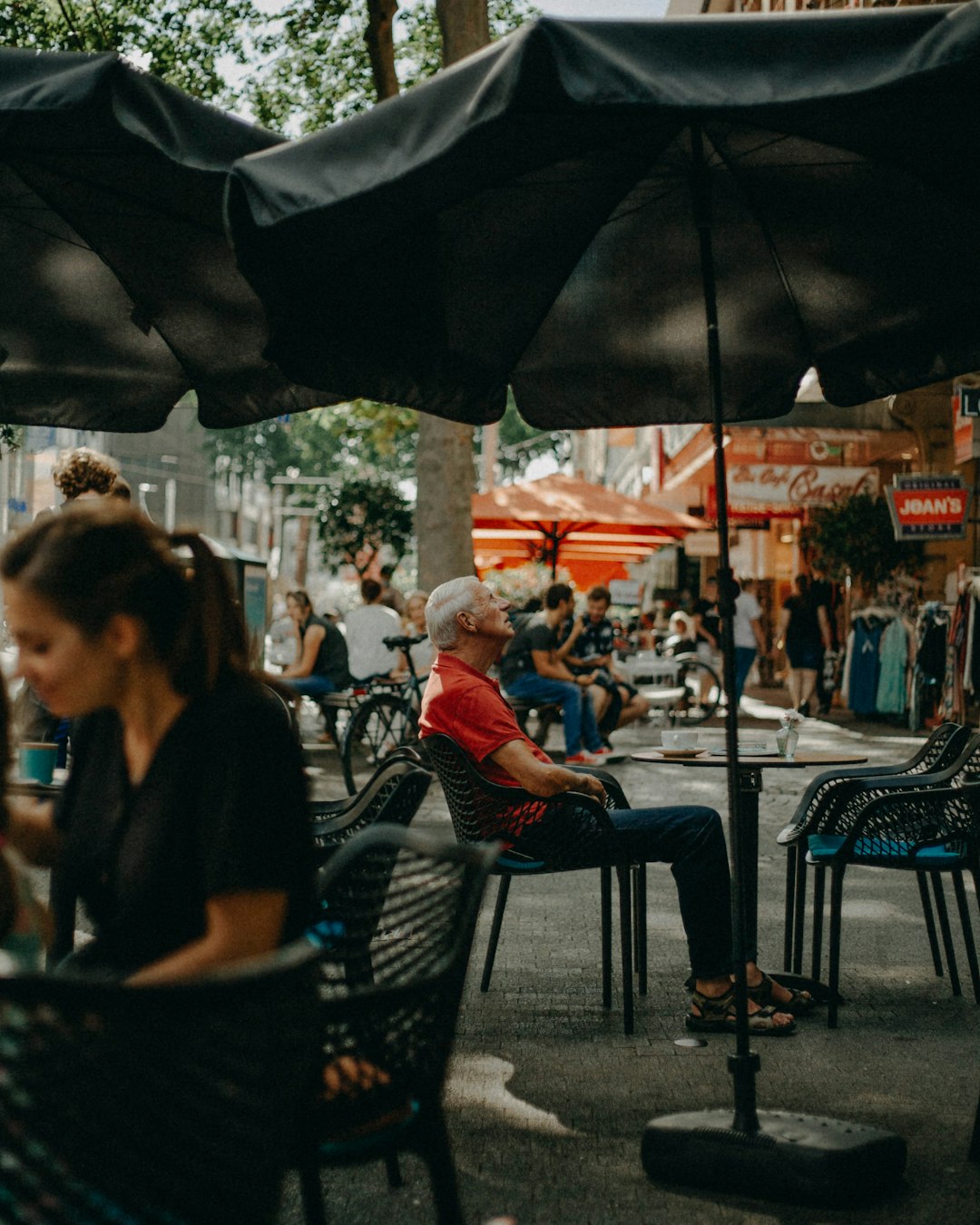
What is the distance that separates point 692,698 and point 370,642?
8.64m

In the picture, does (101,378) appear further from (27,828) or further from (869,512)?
(869,512)

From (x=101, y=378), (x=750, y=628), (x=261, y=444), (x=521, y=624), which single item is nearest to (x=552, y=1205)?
(x=101, y=378)

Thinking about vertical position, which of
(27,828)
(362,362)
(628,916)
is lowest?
(628,916)

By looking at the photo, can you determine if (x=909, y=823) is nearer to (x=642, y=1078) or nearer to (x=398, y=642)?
(x=642, y=1078)

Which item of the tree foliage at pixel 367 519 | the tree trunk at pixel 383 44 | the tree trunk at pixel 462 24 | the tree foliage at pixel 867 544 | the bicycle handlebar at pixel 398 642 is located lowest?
the bicycle handlebar at pixel 398 642

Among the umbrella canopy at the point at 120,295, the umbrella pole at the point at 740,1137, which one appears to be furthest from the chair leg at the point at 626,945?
the umbrella canopy at the point at 120,295

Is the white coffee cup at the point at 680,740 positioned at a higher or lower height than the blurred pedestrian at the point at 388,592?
lower

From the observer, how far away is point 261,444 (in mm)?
63938

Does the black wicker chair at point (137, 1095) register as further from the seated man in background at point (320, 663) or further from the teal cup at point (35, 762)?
the seated man in background at point (320, 663)

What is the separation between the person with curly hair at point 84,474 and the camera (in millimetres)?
5707

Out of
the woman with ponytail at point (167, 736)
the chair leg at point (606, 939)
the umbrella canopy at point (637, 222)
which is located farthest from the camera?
the chair leg at point (606, 939)

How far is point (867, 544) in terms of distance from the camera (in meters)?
20.3

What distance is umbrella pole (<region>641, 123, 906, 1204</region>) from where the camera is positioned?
142 inches

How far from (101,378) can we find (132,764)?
11.7 ft
